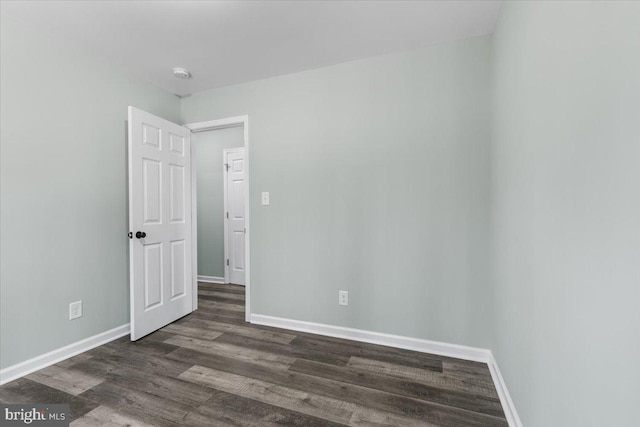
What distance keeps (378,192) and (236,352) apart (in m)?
1.76

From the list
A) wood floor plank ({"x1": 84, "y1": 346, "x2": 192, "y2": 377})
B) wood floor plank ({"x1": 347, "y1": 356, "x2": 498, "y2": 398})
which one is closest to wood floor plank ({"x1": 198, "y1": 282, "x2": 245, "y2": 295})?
wood floor plank ({"x1": 84, "y1": 346, "x2": 192, "y2": 377})

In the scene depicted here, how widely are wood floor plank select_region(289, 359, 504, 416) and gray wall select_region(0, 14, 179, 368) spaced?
1.85 meters

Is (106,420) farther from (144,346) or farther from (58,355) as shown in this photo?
(58,355)

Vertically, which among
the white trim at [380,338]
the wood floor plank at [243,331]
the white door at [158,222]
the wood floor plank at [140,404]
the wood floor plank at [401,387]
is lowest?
the wood floor plank at [243,331]

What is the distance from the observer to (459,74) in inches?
83.7

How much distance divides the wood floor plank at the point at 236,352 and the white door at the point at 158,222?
1.42ft

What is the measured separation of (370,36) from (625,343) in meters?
2.21

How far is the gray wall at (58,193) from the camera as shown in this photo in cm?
187

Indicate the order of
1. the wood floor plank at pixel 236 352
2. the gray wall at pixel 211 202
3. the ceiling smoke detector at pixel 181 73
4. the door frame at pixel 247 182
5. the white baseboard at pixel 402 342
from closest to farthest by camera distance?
the white baseboard at pixel 402 342 < the wood floor plank at pixel 236 352 < the ceiling smoke detector at pixel 181 73 < the door frame at pixel 247 182 < the gray wall at pixel 211 202

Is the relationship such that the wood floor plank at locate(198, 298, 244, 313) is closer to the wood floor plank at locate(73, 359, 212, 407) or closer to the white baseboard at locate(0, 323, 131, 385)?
the white baseboard at locate(0, 323, 131, 385)

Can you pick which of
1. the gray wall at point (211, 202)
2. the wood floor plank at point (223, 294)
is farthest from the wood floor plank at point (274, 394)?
the gray wall at point (211, 202)

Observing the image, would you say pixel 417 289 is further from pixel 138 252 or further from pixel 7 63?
pixel 7 63

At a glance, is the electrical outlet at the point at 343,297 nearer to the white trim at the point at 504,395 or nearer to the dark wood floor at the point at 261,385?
the dark wood floor at the point at 261,385

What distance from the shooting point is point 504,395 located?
160 cm
